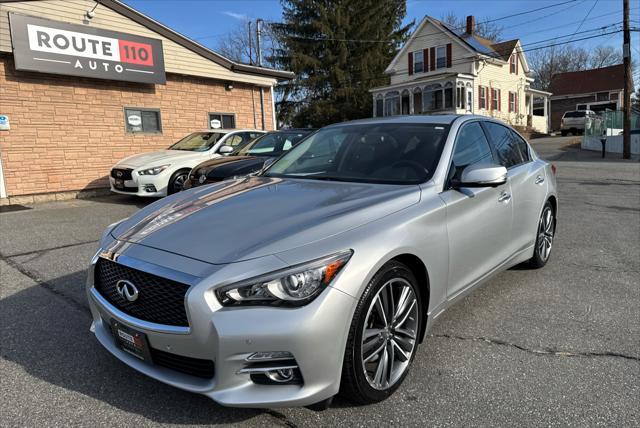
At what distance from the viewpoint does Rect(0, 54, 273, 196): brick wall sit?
1026 cm

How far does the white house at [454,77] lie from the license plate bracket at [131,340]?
1241 inches

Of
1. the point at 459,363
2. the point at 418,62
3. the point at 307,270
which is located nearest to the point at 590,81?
the point at 418,62

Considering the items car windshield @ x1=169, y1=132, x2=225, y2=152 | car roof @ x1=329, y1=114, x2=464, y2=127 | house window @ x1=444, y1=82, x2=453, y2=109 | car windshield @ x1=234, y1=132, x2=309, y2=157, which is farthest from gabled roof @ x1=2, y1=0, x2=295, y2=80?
house window @ x1=444, y1=82, x2=453, y2=109

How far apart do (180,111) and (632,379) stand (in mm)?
12659

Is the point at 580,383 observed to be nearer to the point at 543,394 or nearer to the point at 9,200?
the point at 543,394

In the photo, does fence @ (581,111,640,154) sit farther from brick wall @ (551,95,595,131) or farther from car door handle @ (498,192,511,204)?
brick wall @ (551,95,595,131)

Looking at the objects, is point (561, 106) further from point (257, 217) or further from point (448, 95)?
point (257, 217)

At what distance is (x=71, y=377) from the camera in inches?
113

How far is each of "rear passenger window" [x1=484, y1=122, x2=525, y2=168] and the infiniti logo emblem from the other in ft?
10.4

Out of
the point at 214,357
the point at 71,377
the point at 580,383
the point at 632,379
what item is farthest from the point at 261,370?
the point at 632,379

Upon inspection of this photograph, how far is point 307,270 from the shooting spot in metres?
2.20

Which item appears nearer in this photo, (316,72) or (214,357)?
(214,357)

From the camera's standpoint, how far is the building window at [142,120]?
12203 millimetres

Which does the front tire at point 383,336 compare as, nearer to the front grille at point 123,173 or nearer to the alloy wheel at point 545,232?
the alloy wheel at point 545,232
